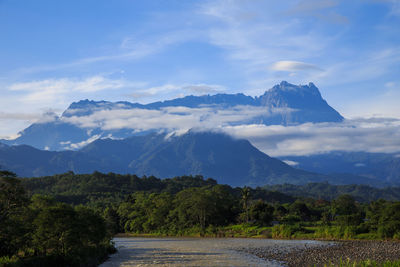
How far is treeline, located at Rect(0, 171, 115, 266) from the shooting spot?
4212 centimetres

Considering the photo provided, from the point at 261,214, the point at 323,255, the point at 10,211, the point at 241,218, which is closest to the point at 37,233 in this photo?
the point at 10,211

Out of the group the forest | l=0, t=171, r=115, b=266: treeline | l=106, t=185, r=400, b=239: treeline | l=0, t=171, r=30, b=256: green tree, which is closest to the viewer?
l=0, t=171, r=30, b=256: green tree

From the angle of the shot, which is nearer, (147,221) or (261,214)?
(261,214)

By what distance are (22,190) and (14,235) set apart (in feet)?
15.0

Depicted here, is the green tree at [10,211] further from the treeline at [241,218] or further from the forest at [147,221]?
the treeline at [241,218]

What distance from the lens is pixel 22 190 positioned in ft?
144

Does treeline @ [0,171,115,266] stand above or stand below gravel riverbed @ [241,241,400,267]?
above

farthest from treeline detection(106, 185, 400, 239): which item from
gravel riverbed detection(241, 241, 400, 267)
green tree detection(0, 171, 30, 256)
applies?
green tree detection(0, 171, 30, 256)

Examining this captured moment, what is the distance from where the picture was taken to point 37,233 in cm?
4759

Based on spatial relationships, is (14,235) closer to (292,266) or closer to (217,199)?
(292,266)

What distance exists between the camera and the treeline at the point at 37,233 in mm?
42125

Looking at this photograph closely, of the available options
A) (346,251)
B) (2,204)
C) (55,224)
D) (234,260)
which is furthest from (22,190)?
(346,251)

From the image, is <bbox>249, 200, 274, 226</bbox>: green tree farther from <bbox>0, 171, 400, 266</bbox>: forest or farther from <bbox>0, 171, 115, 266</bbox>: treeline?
<bbox>0, 171, 115, 266</bbox>: treeline

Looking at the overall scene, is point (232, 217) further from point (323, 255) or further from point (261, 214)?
point (323, 255)
